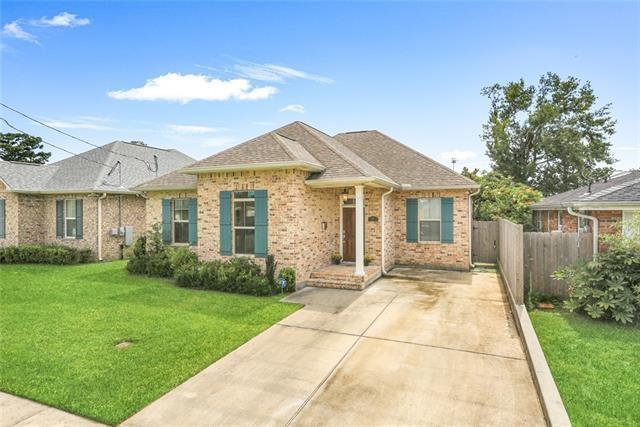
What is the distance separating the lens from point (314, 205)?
1066cm

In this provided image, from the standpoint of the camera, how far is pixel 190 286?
992 cm

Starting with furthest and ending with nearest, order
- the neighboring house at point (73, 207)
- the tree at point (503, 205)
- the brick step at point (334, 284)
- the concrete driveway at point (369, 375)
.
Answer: the tree at point (503, 205), the neighboring house at point (73, 207), the brick step at point (334, 284), the concrete driveway at point (369, 375)

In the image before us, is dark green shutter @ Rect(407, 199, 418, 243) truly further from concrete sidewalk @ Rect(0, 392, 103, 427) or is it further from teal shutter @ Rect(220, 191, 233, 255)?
concrete sidewalk @ Rect(0, 392, 103, 427)

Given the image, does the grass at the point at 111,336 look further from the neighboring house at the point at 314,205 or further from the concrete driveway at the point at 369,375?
the neighboring house at the point at 314,205

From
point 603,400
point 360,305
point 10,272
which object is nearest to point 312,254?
point 360,305

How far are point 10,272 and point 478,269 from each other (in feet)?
55.9

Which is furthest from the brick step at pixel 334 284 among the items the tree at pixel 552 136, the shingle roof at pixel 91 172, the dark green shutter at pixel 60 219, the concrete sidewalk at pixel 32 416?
the tree at pixel 552 136

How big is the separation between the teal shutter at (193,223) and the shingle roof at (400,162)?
285 inches

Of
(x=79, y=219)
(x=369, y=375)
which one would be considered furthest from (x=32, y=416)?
(x=79, y=219)

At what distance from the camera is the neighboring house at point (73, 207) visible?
15.2 m

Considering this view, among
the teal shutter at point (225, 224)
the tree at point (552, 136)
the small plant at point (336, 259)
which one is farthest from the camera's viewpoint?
the tree at point (552, 136)

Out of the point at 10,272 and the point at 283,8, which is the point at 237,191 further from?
the point at 10,272

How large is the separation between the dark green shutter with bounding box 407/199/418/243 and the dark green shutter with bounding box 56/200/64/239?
15413 mm

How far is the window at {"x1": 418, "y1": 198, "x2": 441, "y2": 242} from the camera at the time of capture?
12758 millimetres
